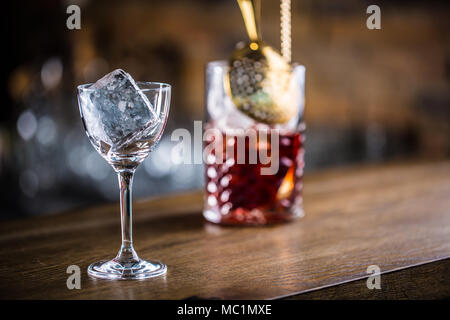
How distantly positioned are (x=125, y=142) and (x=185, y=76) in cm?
185

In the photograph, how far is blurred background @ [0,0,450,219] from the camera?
202 cm

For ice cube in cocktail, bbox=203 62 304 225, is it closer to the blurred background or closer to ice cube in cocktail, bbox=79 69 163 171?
ice cube in cocktail, bbox=79 69 163 171

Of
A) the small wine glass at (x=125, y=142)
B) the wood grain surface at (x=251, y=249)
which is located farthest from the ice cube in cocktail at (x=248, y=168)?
the small wine glass at (x=125, y=142)

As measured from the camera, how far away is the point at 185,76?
7.83ft

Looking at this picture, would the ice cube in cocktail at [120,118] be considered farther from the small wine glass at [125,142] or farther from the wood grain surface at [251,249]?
the wood grain surface at [251,249]

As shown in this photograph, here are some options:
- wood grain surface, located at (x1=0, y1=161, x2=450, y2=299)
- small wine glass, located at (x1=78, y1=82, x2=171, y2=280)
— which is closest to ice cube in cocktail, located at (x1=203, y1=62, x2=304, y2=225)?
wood grain surface, located at (x1=0, y1=161, x2=450, y2=299)

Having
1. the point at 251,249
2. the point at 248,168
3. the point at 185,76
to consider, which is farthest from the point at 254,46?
the point at 185,76

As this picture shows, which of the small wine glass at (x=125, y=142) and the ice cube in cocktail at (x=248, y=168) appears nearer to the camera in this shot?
the small wine glass at (x=125, y=142)

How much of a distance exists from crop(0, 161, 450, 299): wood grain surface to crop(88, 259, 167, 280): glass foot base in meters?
0.01

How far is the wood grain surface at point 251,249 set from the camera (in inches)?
20.4

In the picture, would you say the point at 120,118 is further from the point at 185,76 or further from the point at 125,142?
the point at 185,76

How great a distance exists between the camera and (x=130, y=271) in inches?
22.0

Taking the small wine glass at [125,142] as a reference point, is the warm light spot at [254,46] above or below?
above

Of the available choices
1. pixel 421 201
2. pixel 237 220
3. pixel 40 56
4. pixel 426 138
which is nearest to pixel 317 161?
pixel 426 138
